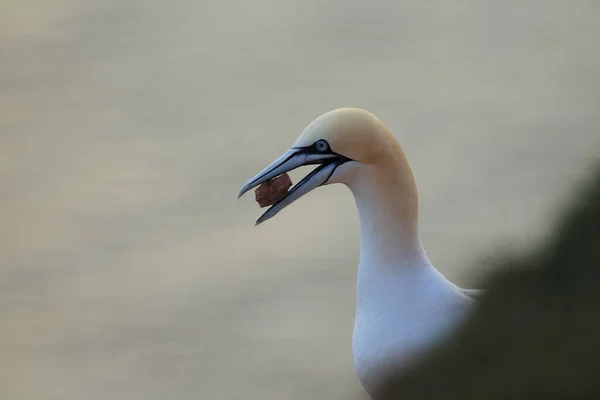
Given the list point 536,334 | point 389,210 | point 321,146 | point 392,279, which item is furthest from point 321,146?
point 536,334

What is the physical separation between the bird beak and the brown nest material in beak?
0.09 meters

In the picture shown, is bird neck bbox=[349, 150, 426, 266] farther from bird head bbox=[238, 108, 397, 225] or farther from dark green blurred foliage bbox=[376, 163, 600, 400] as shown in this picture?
dark green blurred foliage bbox=[376, 163, 600, 400]

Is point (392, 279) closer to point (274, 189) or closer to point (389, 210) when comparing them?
point (389, 210)

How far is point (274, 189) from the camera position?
446cm

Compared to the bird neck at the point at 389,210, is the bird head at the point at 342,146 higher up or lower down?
higher up

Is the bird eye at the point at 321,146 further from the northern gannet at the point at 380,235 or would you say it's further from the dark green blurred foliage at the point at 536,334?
the dark green blurred foliage at the point at 536,334

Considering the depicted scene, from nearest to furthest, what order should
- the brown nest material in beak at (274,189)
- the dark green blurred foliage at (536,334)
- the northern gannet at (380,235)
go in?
1. the dark green blurred foliage at (536,334)
2. the northern gannet at (380,235)
3. the brown nest material in beak at (274,189)

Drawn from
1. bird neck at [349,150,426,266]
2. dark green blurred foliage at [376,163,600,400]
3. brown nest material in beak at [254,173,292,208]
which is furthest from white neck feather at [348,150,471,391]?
dark green blurred foliage at [376,163,600,400]

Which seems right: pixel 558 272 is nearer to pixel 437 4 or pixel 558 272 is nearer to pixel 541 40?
pixel 541 40

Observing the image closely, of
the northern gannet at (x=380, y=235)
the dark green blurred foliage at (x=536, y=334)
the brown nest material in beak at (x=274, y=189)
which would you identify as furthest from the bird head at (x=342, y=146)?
the dark green blurred foliage at (x=536, y=334)

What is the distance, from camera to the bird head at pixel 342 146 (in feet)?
13.6

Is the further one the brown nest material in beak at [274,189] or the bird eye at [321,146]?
the brown nest material in beak at [274,189]

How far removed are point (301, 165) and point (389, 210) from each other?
1.08ft

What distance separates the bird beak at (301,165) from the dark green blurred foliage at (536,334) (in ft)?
7.38
